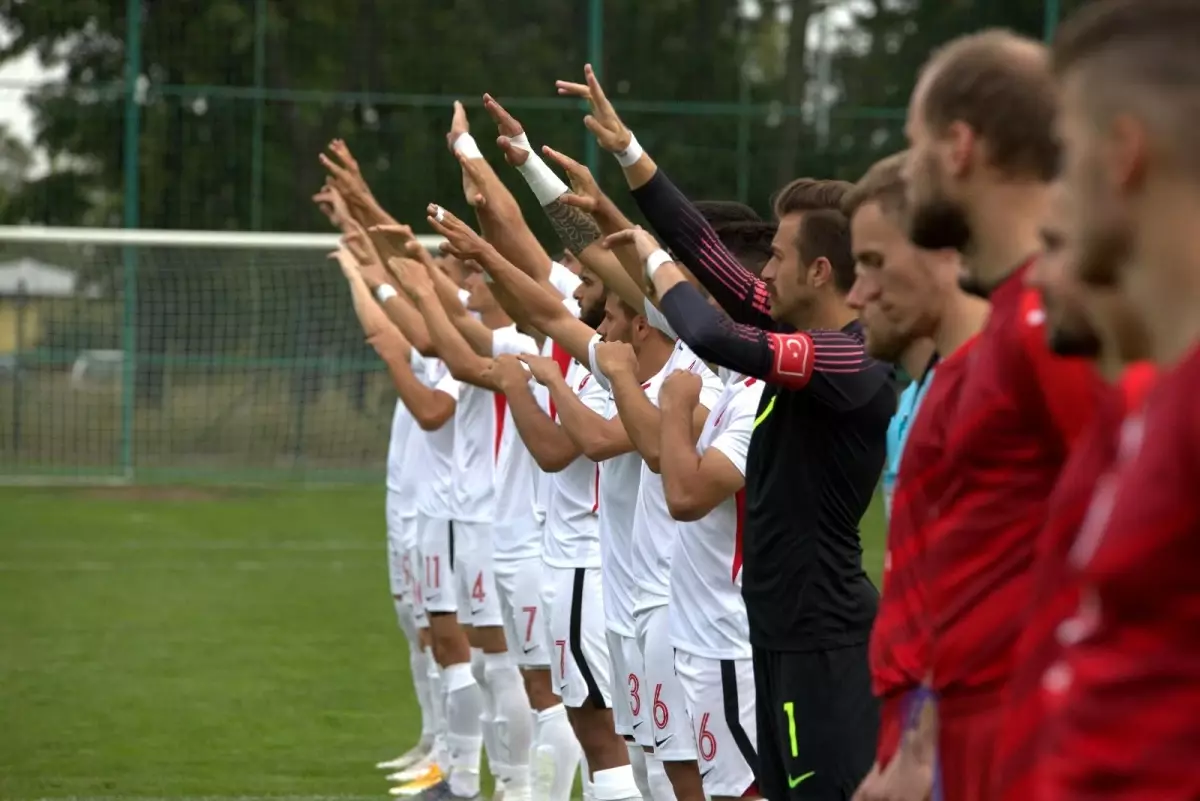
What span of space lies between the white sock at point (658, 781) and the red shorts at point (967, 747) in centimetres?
283

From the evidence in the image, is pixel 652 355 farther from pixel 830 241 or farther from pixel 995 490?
pixel 995 490

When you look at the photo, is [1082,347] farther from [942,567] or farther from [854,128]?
[854,128]

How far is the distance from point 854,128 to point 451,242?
61.6 feet

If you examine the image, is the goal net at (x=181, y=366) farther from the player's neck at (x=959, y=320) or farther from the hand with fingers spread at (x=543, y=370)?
the player's neck at (x=959, y=320)

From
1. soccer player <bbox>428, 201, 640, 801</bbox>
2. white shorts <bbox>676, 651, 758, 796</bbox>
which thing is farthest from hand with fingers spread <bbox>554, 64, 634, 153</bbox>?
white shorts <bbox>676, 651, 758, 796</bbox>

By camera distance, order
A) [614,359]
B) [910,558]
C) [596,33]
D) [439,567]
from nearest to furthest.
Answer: [910,558] < [614,359] < [439,567] < [596,33]

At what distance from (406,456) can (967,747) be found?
6.72 meters

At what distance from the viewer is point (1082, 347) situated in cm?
223

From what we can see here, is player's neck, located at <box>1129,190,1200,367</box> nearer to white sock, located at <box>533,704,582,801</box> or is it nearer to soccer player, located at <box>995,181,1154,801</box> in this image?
soccer player, located at <box>995,181,1154,801</box>

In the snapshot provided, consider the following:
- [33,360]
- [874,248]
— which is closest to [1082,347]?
[874,248]

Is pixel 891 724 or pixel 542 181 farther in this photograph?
pixel 542 181

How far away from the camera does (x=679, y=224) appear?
4.63m

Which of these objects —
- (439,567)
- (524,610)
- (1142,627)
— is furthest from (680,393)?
(439,567)

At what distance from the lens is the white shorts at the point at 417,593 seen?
349 inches
